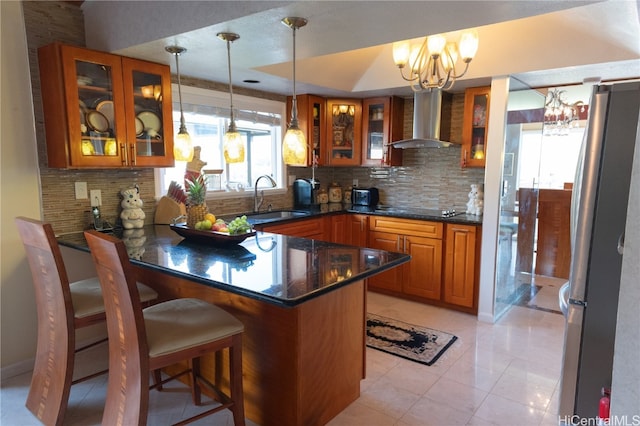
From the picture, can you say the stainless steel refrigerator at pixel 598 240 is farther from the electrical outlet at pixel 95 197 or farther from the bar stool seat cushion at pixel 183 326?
the electrical outlet at pixel 95 197

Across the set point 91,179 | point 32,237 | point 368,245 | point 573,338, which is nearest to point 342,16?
point 573,338

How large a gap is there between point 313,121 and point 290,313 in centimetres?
274

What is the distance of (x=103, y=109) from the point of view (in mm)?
2531

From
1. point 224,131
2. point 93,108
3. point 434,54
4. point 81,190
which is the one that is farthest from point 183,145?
point 434,54

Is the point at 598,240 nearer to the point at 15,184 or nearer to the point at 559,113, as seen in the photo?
the point at 15,184

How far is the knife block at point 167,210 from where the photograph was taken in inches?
122

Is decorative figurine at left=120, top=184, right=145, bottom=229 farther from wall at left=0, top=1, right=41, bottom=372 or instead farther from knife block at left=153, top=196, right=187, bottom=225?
wall at left=0, top=1, right=41, bottom=372

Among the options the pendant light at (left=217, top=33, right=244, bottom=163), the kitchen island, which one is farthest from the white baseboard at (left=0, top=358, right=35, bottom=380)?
the pendant light at (left=217, top=33, right=244, bottom=163)

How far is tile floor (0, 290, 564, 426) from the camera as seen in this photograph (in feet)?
6.93

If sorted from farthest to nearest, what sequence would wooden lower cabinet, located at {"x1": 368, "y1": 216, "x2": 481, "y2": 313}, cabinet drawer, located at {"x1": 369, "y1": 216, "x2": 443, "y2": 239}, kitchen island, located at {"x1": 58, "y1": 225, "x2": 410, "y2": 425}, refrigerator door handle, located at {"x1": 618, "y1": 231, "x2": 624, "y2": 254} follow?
cabinet drawer, located at {"x1": 369, "y1": 216, "x2": 443, "y2": 239} → wooden lower cabinet, located at {"x1": 368, "y1": 216, "x2": 481, "y2": 313} → kitchen island, located at {"x1": 58, "y1": 225, "x2": 410, "y2": 425} → refrigerator door handle, located at {"x1": 618, "y1": 231, "x2": 624, "y2": 254}

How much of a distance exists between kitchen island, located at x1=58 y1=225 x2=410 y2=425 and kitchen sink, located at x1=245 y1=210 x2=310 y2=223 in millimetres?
1147

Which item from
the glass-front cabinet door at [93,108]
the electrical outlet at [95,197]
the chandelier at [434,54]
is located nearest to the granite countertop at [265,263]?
the electrical outlet at [95,197]

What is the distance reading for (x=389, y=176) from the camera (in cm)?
456

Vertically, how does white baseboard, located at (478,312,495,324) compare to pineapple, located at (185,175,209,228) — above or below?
below
